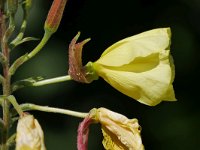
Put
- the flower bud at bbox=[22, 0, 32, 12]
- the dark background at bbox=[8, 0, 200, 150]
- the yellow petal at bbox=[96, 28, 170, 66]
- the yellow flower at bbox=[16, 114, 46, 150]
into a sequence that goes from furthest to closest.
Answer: the dark background at bbox=[8, 0, 200, 150] → the flower bud at bbox=[22, 0, 32, 12] → the yellow petal at bbox=[96, 28, 170, 66] → the yellow flower at bbox=[16, 114, 46, 150]

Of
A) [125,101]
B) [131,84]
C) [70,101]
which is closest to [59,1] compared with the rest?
[131,84]

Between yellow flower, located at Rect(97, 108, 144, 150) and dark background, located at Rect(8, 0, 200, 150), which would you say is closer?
yellow flower, located at Rect(97, 108, 144, 150)

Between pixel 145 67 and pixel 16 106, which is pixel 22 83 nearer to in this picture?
pixel 16 106

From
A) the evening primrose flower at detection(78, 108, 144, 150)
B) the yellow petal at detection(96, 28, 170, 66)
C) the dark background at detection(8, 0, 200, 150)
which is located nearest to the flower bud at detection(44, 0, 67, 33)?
the yellow petal at detection(96, 28, 170, 66)

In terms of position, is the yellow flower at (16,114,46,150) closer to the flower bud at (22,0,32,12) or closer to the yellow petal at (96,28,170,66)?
the yellow petal at (96,28,170,66)

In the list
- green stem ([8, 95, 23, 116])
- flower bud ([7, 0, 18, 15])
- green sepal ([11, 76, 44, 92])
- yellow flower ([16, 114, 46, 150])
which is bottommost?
yellow flower ([16, 114, 46, 150])

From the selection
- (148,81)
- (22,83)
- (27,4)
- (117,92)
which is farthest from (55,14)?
(117,92)

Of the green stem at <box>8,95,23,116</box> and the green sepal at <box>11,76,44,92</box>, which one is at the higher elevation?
the green sepal at <box>11,76,44,92</box>

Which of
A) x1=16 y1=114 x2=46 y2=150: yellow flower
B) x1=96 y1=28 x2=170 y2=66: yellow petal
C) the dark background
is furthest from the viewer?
the dark background
